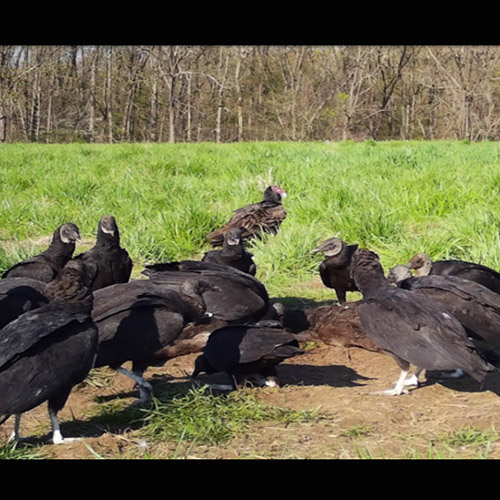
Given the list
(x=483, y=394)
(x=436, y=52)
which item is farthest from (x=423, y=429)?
(x=436, y=52)

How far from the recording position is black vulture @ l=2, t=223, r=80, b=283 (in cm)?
443

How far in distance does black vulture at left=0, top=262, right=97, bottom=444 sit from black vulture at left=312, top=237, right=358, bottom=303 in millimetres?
2417

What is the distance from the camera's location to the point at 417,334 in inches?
124

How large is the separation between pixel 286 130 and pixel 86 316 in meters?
28.3

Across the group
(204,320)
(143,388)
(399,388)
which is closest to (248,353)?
(143,388)

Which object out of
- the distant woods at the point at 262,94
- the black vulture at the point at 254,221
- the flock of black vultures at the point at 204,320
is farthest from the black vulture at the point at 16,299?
the distant woods at the point at 262,94

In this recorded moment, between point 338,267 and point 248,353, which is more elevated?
point 338,267

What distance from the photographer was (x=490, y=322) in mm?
3555

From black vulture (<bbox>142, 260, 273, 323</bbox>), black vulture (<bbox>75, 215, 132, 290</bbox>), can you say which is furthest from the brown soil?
black vulture (<bbox>75, 215, 132, 290</bbox>)

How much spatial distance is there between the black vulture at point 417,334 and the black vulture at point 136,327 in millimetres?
998

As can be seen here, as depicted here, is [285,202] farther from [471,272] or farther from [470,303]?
[470,303]

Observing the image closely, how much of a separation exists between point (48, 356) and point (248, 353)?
104 centimetres

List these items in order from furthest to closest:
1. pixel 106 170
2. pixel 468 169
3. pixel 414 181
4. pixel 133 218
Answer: pixel 106 170, pixel 468 169, pixel 414 181, pixel 133 218

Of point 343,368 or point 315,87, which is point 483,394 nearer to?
point 343,368
